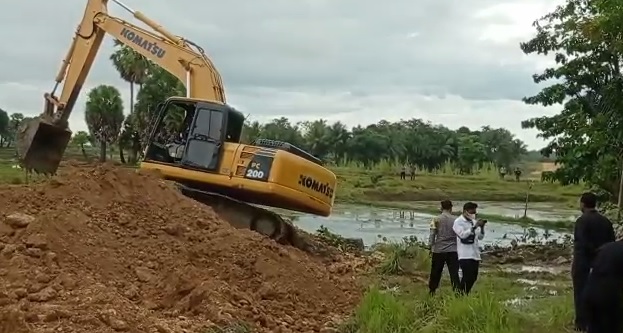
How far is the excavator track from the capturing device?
46.9 feet

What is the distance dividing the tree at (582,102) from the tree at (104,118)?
103ft

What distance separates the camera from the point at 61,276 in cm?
860

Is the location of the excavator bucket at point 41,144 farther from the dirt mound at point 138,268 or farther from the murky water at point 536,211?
the murky water at point 536,211

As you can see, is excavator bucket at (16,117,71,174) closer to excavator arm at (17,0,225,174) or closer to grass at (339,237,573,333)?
excavator arm at (17,0,225,174)

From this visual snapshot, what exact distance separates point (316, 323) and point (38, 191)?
4.50 meters

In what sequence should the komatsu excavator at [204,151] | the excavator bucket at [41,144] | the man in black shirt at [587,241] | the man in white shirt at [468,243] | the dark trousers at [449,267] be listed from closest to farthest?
1. the man in black shirt at [587,241]
2. the man in white shirt at [468,243]
3. the dark trousers at [449,267]
4. the komatsu excavator at [204,151]
5. the excavator bucket at [41,144]

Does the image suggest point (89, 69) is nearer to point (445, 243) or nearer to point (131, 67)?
point (445, 243)

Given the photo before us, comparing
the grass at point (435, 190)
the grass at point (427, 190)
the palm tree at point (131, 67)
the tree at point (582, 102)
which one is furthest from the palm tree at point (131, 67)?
the tree at point (582, 102)

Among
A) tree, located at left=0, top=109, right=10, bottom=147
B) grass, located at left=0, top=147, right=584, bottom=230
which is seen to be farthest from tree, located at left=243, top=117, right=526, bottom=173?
tree, located at left=0, top=109, right=10, bottom=147

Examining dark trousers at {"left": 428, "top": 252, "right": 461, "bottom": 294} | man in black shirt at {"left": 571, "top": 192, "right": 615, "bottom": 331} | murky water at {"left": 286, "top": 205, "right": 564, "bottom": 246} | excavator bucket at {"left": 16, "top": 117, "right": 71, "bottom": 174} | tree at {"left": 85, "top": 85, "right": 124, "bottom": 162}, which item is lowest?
murky water at {"left": 286, "top": 205, "right": 564, "bottom": 246}

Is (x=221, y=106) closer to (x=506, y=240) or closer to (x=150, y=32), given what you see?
(x=150, y=32)

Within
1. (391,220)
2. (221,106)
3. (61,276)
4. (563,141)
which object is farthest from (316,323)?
(391,220)

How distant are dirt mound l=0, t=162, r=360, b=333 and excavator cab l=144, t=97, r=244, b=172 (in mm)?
1621

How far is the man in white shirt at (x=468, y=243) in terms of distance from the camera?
1020 cm
